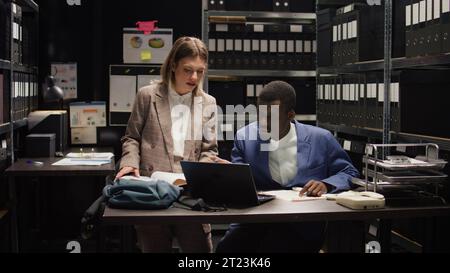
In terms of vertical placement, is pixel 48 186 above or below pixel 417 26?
below

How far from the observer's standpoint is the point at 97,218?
2285mm

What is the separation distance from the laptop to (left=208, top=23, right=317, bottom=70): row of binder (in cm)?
250

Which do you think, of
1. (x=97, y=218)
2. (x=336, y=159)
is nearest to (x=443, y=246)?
(x=336, y=159)

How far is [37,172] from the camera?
3.47 metres

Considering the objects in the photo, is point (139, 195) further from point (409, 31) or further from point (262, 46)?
point (262, 46)

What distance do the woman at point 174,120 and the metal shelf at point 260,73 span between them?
6.11 ft

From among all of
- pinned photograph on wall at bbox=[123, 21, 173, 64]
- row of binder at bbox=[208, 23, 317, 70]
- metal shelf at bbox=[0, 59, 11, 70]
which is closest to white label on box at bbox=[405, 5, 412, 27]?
row of binder at bbox=[208, 23, 317, 70]

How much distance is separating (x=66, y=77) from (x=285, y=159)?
2.62 metres

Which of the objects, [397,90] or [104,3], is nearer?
[397,90]

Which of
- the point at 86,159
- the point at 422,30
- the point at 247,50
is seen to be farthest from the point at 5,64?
the point at 422,30

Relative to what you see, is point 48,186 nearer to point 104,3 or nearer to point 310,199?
point 104,3

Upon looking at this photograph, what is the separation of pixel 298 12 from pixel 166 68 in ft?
7.32
